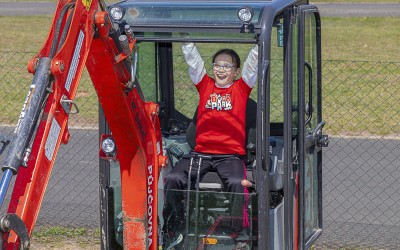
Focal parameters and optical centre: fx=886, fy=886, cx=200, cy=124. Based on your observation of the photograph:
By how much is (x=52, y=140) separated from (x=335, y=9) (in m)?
23.5

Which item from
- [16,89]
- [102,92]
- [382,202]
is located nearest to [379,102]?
[382,202]

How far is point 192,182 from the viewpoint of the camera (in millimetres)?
5906

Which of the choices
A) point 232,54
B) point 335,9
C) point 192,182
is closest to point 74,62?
point 192,182

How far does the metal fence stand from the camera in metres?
8.70

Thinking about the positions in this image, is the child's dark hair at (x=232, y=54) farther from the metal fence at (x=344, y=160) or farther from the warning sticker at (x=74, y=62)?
the metal fence at (x=344, y=160)

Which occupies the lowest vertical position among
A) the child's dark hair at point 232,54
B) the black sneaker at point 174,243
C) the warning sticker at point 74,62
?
the black sneaker at point 174,243

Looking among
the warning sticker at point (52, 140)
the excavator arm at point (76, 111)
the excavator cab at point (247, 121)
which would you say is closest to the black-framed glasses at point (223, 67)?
the excavator cab at point (247, 121)

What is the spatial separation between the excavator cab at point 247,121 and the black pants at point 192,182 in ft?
0.10

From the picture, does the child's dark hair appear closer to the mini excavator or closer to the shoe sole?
the mini excavator

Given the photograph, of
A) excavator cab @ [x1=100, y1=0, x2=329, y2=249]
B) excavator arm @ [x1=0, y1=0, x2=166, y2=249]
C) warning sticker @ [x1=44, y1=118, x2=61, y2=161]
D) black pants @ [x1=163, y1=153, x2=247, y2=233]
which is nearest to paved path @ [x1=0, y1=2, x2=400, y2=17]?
excavator cab @ [x1=100, y1=0, x2=329, y2=249]

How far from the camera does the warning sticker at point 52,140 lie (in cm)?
424

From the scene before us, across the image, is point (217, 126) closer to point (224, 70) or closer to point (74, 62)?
point (224, 70)

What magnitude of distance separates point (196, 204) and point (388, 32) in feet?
54.2

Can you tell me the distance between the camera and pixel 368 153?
11.0 m
